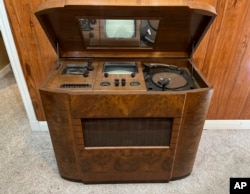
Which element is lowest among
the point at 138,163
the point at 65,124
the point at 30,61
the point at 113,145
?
the point at 138,163

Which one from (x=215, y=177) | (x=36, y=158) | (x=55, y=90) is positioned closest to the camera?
(x=55, y=90)

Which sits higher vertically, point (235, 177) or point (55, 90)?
point (55, 90)

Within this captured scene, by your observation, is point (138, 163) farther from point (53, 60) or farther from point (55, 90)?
point (53, 60)

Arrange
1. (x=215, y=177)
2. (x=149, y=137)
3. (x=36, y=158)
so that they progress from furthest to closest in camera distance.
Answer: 1. (x=36, y=158)
2. (x=215, y=177)
3. (x=149, y=137)

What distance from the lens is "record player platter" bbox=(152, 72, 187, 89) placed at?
3.44 ft

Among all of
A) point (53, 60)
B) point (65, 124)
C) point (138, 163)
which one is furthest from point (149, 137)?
point (53, 60)

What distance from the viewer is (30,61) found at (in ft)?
4.61

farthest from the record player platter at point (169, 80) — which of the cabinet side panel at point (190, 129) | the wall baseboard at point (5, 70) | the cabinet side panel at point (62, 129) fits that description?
the wall baseboard at point (5, 70)

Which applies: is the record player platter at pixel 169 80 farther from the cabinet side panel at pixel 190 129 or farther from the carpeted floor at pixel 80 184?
the carpeted floor at pixel 80 184

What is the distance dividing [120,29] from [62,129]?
0.65 m

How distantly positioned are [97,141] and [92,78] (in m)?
0.35

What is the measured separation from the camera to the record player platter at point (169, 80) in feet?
3.44

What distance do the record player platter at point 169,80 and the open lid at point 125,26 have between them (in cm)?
16

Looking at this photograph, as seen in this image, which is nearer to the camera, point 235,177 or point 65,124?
point 65,124
